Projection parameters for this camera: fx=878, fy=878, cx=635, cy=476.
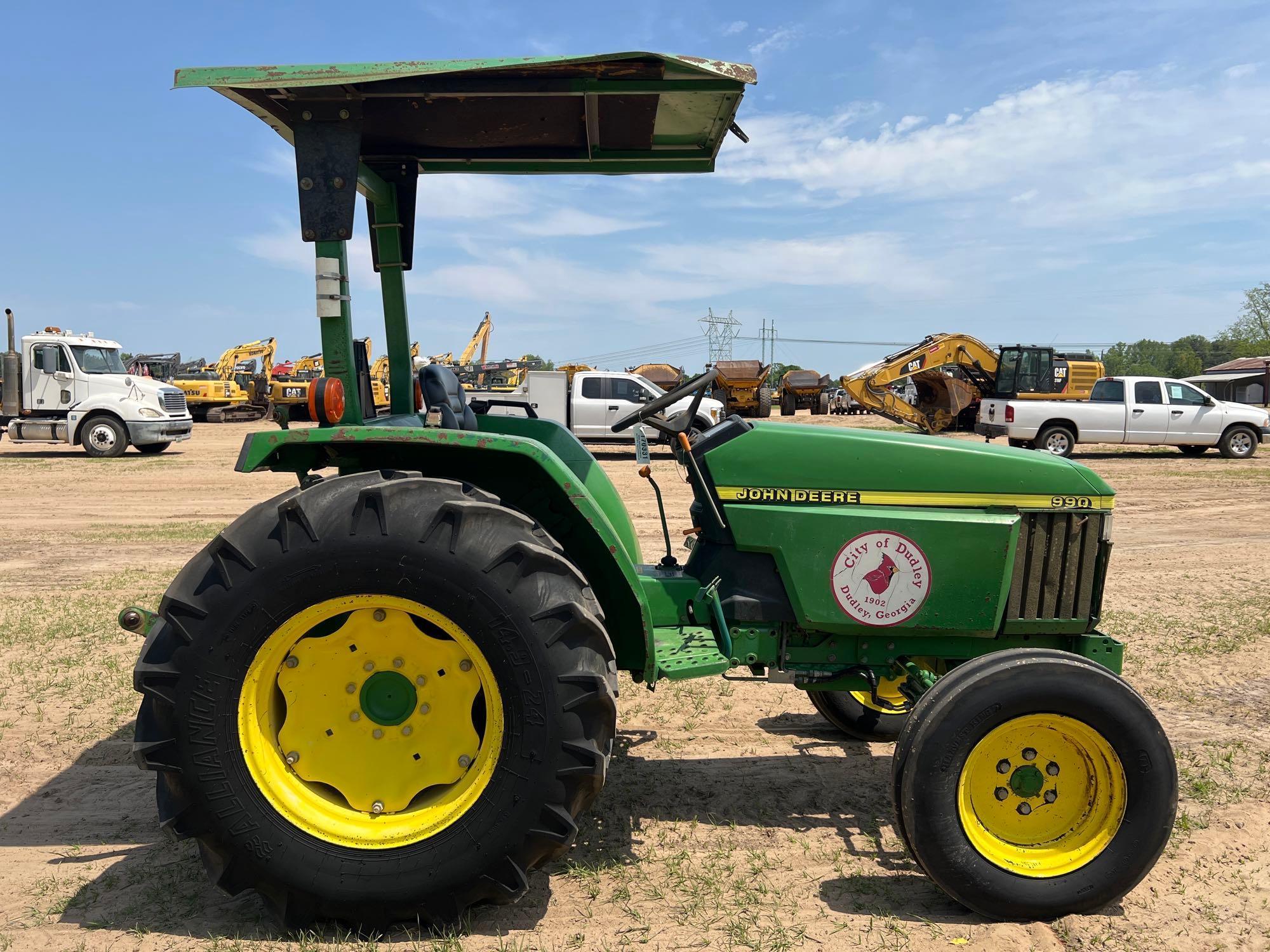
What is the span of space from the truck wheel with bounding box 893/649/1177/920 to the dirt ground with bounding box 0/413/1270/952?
124mm

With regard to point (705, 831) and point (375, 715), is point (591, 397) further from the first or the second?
point (375, 715)

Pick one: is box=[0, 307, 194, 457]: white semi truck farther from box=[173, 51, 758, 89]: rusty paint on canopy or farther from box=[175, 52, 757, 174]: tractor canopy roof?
box=[173, 51, 758, 89]: rusty paint on canopy

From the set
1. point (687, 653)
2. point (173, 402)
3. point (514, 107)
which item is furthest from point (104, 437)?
point (687, 653)

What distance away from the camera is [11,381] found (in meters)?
17.6

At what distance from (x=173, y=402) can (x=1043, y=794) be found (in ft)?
66.1

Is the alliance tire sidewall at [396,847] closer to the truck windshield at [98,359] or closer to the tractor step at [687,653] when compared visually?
the tractor step at [687,653]

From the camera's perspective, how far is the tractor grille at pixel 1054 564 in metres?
2.97

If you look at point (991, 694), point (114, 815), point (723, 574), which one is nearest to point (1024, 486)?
point (991, 694)

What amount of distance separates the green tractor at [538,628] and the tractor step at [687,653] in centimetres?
2

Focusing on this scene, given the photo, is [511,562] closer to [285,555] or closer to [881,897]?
[285,555]

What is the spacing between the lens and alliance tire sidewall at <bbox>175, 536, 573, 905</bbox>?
2.37m

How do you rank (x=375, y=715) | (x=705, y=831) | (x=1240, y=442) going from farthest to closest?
(x=1240, y=442)
(x=705, y=831)
(x=375, y=715)

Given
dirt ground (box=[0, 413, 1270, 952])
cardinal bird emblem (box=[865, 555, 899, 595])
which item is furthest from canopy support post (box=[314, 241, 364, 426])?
cardinal bird emblem (box=[865, 555, 899, 595])

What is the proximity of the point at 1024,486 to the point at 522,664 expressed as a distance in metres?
1.77
